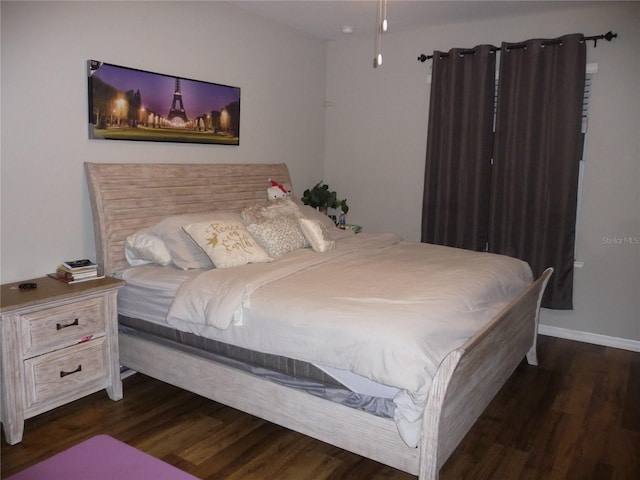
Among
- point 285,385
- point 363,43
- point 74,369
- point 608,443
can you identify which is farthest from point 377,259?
point 363,43

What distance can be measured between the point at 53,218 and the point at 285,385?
1.68 metres

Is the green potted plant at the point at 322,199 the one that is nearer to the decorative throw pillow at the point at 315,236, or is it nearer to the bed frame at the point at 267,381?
the bed frame at the point at 267,381

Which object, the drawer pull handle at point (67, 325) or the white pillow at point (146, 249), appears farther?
the white pillow at point (146, 249)

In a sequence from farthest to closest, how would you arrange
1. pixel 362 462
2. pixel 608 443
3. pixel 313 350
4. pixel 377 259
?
pixel 377 259, pixel 608 443, pixel 362 462, pixel 313 350

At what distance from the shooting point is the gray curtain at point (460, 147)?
425 centimetres

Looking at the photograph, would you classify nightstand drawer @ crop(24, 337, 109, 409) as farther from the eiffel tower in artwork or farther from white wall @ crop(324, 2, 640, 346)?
white wall @ crop(324, 2, 640, 346)

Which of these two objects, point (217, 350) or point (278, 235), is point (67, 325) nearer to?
point (217, 350)

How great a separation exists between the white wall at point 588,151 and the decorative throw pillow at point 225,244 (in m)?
2.16

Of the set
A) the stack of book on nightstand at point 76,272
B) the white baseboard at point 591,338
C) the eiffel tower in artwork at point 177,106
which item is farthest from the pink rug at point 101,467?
the white baseboard at point 591,338

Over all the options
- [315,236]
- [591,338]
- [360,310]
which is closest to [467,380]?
[360,310]

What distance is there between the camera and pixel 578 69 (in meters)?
3.83

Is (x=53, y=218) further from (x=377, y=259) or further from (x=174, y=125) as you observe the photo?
(x=377, y=259)

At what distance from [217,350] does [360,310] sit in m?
0.83

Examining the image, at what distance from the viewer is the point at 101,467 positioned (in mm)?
1372
